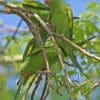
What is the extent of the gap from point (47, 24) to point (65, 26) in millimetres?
34

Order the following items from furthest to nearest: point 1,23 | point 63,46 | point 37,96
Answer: point 1,23 → point 37,96 → point 63,46

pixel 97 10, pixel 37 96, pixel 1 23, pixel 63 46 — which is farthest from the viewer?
pixel 1 23

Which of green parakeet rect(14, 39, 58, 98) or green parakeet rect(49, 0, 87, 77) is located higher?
green parakeet rect(49, 0, 87, 77)

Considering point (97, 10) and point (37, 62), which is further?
point (97, 10)

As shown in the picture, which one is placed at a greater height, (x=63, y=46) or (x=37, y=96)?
(x=63, y=46)

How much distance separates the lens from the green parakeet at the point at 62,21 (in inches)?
26.5

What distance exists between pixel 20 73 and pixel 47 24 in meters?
0.11

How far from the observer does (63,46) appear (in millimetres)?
679

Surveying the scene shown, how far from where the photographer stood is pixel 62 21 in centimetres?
67

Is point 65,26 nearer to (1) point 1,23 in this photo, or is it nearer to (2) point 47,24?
(2) point 47,24

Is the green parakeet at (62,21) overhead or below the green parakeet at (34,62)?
overhead

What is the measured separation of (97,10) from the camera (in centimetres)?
A: 95

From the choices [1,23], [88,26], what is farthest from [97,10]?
[1,23]

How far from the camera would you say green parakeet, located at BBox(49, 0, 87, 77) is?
0.67 metres
